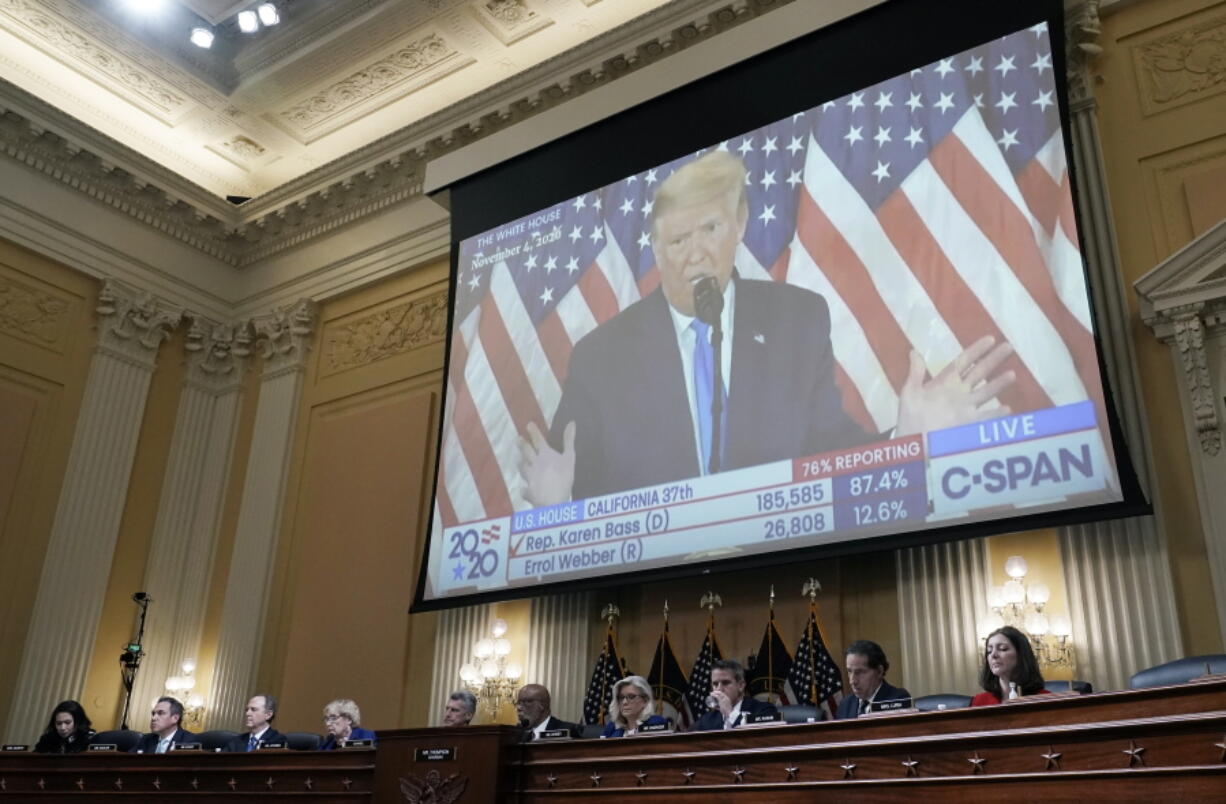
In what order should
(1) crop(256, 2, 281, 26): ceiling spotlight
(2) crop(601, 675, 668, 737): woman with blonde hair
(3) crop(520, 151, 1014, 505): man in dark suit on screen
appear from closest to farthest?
(2) crop(601, 675, 668, 737): woman with blonde hair
(3) crop(520, 151, 1014, 505): man in dark suit on screen
(1) crop(256, 2, 281, 26): ceiling spotlight

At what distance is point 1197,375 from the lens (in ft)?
17.6

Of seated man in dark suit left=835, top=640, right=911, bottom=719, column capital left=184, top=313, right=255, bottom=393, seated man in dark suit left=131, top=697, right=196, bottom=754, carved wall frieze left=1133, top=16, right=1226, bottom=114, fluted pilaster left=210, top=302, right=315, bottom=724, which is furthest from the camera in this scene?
column capital left=184, top=313, right=255, bottom=393

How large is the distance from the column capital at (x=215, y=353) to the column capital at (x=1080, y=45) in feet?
24.4

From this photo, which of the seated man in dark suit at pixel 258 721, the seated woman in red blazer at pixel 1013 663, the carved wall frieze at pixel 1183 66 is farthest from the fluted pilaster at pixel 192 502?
the carved wall frieze at pixel 1183 66

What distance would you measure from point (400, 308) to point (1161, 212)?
236 inches

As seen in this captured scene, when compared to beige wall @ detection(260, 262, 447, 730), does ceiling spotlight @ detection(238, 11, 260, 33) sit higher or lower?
higher

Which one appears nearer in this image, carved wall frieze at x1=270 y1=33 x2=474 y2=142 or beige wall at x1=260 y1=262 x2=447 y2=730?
beige wall at x1=260 y1=262 x2=447 y2=730

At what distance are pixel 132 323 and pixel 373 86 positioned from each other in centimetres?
301

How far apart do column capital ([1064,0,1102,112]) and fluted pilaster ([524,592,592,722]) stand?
13.8 ft

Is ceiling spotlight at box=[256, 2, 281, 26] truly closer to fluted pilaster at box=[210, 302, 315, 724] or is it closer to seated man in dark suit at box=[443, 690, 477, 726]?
fluted pilaster at box=[210, 302, 315, 724]

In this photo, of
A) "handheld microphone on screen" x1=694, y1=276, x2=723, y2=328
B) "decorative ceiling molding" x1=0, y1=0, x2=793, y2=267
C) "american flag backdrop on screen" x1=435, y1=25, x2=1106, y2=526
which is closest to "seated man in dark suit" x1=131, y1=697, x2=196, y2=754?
"american flag backdrop on screen" x1=435, y1=25, x2=1106, y2=526

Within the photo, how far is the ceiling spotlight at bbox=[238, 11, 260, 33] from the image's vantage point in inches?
348

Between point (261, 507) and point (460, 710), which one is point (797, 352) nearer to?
point (460, 710)

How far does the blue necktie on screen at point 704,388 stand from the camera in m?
6.32
